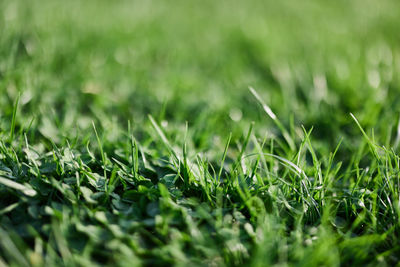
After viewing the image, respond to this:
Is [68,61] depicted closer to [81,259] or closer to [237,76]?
[237,76]

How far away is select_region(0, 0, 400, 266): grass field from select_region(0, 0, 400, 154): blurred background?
0.01 m

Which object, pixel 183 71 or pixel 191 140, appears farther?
pixel 183 71

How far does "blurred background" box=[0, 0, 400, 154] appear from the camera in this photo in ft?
5.83

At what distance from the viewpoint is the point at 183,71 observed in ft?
7.74

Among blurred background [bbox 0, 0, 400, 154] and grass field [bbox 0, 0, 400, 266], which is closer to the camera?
grass field [bbox 0, 0, 400, 266]

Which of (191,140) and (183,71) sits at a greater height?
(183,71)

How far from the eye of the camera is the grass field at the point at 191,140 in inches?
42.3

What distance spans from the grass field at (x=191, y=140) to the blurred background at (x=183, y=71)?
0.5 inches

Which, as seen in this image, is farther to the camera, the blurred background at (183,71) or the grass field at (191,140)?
the blurred background at (183,71)

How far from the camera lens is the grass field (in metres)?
1.07

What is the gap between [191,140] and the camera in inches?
64.6

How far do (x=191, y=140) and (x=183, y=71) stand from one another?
864 mm

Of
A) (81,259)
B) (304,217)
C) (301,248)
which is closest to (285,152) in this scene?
(304,217)

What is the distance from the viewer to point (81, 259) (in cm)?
96
